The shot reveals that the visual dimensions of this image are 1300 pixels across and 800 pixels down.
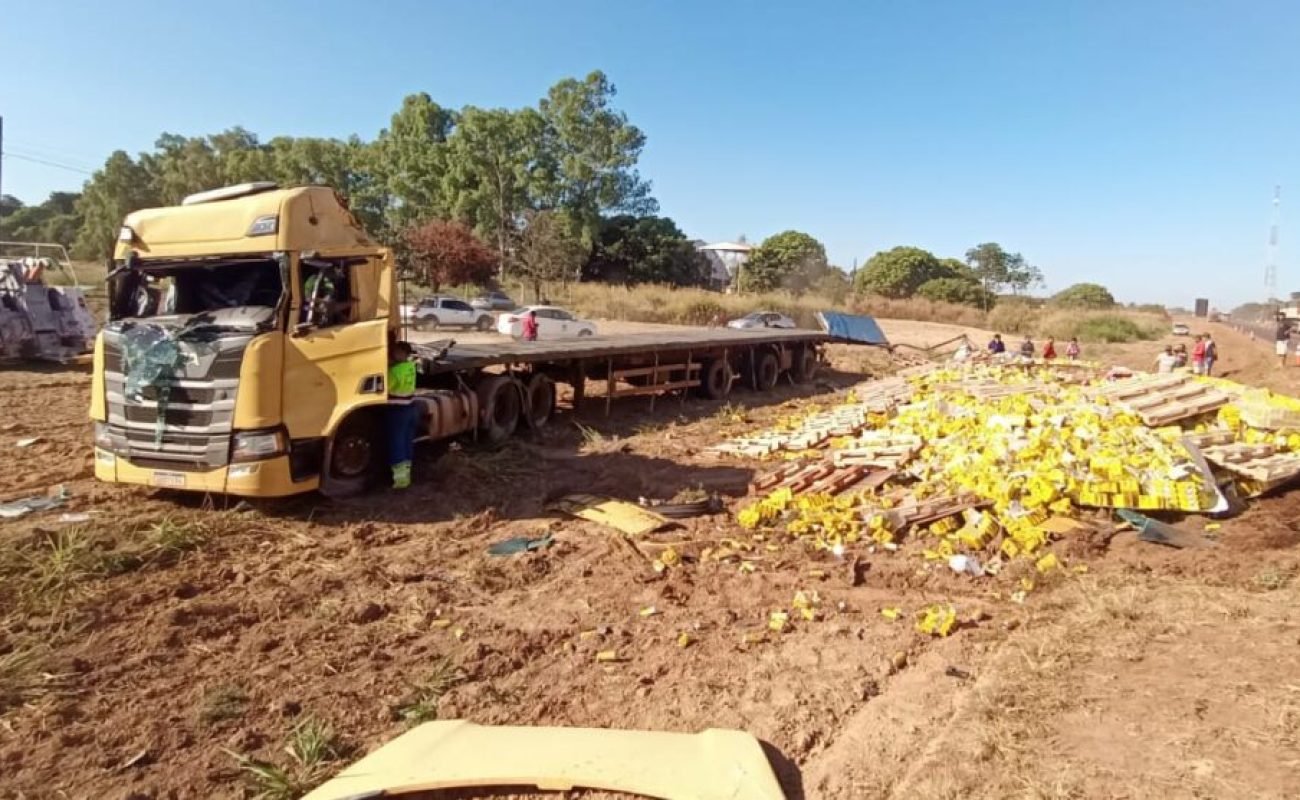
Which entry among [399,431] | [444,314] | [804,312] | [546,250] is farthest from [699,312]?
[399,431]

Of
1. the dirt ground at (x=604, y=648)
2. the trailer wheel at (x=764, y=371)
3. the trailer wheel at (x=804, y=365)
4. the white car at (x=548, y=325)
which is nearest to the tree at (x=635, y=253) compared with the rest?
the white car at (x=548, y=325)

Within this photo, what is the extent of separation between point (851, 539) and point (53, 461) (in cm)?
811

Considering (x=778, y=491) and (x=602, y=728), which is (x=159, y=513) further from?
(x=778, y=491)

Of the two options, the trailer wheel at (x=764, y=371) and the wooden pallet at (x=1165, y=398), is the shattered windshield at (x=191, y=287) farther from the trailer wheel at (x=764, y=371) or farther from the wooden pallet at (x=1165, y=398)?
the trailer wheel at (x=764, y=371)

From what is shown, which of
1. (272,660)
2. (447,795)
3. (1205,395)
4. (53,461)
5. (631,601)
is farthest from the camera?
(1205,395)

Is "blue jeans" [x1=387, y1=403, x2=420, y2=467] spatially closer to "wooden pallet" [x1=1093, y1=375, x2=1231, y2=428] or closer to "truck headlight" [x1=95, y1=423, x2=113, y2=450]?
"truck headlight" [x1=95, y1=423, x2=113, y2=450]

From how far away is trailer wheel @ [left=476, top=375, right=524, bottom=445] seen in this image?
9195 millimetres

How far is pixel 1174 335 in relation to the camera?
4488 cm

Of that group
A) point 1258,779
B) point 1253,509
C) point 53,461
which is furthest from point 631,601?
point 53,461

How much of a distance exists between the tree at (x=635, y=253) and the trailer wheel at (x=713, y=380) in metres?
36.5

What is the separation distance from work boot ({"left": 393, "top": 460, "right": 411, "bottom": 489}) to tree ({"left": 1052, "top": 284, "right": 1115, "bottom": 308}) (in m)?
73.2

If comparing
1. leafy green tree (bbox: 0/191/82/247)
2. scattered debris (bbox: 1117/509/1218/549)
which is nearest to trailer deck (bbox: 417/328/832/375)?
scattered debris (bbox: 1117/509/1218/549)

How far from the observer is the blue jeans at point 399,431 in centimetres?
711

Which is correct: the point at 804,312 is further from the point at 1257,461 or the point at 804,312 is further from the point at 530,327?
the point at 1257,461
